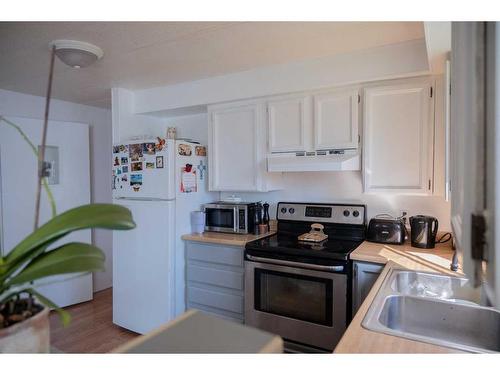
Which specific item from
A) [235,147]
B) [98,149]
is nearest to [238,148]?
[235,147]

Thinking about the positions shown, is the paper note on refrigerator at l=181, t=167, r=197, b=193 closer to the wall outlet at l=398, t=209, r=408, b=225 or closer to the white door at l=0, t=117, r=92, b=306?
the white door at l=0, t=117, r=92, b=306

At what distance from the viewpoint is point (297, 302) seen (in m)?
2.11

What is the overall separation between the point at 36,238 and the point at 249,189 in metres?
2.08

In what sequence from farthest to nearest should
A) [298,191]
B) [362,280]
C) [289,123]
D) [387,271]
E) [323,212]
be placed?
1. [298,191]
2. [323,212]
3. [289,123]
4. [362,280]
5. [387,271]

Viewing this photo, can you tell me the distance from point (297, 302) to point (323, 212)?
77 cm

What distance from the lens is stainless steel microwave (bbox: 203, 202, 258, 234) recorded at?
2650mm

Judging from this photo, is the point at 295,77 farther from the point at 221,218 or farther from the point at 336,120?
the point at 221,218

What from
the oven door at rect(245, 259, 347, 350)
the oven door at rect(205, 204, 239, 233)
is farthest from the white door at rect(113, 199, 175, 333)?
the oven door at rect(245, 259, 347, 350)

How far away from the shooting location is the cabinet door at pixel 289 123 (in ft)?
7.86

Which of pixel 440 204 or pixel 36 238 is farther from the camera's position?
pixel 440 204

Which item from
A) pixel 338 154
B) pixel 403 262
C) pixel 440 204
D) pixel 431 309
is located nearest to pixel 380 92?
pixel 338 154

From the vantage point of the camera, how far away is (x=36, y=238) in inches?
24.7

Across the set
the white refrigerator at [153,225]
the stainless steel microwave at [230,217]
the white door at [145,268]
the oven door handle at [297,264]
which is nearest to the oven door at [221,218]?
the stainless steel microwave at [230,217]
